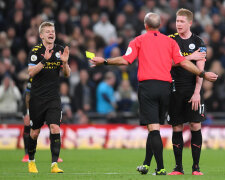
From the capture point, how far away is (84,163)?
13.6 meters

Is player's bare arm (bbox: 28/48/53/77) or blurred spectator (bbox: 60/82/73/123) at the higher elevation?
player's bare arm (bbox: 28/48/53/77)

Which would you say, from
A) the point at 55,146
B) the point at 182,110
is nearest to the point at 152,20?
the point at 182,110

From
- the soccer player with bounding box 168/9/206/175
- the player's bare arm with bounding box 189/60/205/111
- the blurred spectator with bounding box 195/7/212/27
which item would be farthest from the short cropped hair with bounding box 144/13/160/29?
the blurred spectator with bounding box 195/7/212/27

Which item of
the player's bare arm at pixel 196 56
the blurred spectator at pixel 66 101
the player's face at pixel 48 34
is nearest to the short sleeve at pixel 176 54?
the player's bare arm at pixel 196 56

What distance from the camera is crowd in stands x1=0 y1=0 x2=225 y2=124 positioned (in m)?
19.2

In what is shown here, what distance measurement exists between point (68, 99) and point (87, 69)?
1.35 meters

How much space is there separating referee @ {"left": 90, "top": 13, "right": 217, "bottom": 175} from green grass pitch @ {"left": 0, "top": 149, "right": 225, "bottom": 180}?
2.55ft

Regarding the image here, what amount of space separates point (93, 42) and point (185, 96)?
33.4 feet

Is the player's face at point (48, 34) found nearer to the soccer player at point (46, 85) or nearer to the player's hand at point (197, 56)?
the soccer player at point (46, 85)

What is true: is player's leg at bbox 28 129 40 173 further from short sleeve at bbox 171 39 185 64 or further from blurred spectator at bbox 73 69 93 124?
blurred spectator at bbox 73 69 93 124

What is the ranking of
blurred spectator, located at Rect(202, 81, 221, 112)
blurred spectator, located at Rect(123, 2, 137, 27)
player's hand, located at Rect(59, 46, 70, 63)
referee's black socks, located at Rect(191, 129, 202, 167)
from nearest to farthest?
referee's black socks, located at Rect(191, 129, 202, 167) → player's hand, located at Rect(59, 46, 70, 63) → blurred spectator, located at Rect(202, 81, 221, 112) → blurred spectator, located at Rect(123, 2, 137, 27)

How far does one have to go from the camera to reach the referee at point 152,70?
9.67 metres

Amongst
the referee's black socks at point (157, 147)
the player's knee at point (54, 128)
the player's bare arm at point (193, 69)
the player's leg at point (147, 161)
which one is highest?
the player's bare arm at point (193, 69)

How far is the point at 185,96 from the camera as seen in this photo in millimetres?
10570
